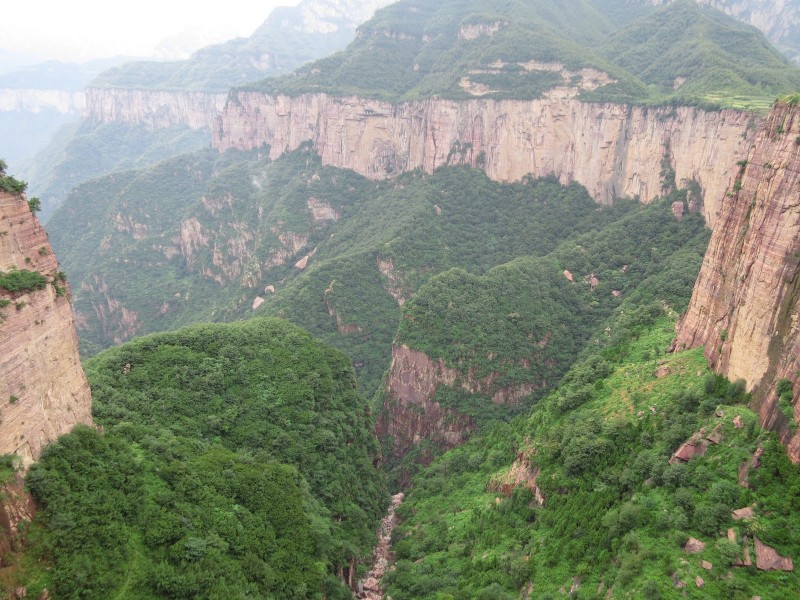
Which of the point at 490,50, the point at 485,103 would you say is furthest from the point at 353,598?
the point at 490,50

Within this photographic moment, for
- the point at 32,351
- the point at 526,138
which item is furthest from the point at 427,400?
the point at 526,138

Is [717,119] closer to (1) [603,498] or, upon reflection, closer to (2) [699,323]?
(2) [699,323]

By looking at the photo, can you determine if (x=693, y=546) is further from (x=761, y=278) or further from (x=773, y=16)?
(x=773, y=16)

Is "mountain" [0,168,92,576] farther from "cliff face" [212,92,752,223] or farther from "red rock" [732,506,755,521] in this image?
"cliff face" [212,92,752,223]

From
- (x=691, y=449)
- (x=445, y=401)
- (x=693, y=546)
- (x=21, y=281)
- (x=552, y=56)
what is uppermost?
(x=552, y=56)

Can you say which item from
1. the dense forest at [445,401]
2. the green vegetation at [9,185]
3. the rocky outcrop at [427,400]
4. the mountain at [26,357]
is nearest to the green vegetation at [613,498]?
the dense forest at [445,401]

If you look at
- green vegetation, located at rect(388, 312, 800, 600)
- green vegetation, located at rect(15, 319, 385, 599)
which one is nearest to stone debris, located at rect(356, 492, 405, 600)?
green vegetation, located at rect(388, 312, 800, 600)
